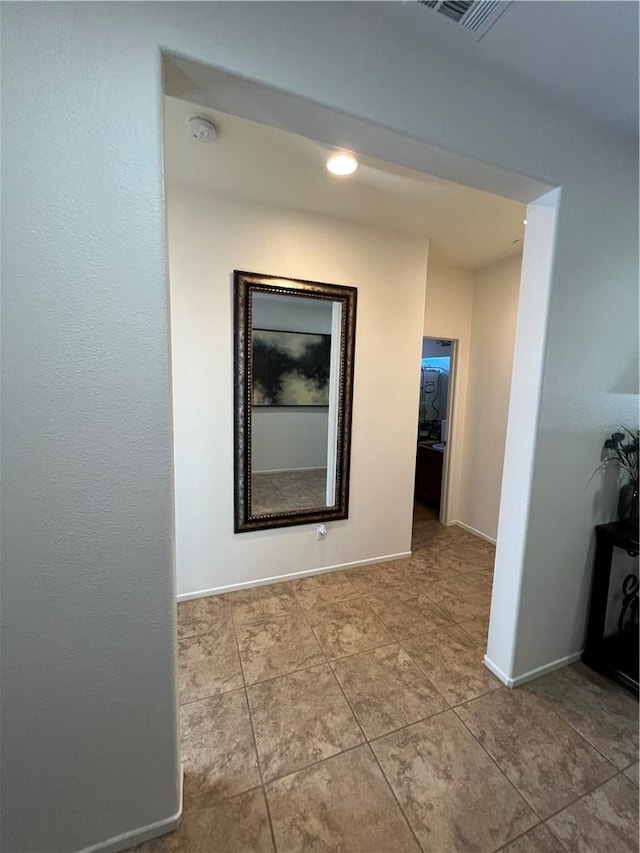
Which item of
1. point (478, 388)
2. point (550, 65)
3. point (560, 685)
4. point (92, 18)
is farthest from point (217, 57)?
point (478, 388)

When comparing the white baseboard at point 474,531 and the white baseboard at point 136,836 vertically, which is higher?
the white baseboard at point 474,531

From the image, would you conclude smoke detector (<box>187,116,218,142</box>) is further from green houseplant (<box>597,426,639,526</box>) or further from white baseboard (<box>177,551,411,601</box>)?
white baseboard (<box>177,551,411,601</box>)

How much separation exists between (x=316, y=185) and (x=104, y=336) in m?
1.74

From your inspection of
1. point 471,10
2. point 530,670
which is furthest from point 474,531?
point 471,10

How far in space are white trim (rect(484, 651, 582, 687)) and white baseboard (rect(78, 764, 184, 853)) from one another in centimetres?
159

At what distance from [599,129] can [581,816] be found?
9.11 feet

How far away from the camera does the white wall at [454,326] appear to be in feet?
11.4

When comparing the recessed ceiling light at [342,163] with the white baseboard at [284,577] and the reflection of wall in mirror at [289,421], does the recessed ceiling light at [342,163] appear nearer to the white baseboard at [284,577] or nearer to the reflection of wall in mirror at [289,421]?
the reflection of wall in mirror at [289,421]

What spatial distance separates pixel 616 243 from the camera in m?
1.68

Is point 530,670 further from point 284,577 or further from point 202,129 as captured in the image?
point 202,129

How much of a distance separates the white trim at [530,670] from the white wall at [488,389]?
1562 mm

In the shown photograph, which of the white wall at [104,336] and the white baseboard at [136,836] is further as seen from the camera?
the white baseboard at [136,836]

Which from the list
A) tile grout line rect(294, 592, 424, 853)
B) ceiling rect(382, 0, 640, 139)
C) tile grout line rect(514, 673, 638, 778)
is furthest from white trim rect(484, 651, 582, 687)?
ceiling rect(382, 0, 640, 139)

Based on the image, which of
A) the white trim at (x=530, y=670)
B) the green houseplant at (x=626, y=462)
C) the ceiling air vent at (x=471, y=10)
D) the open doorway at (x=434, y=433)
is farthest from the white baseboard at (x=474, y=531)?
the ceiling air vent at (x=471, y=10)
